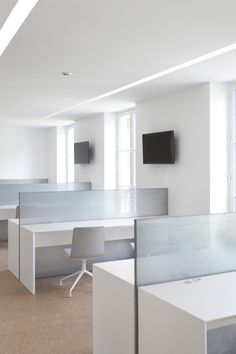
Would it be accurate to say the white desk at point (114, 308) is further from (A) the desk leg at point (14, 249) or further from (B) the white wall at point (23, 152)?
(B) the white wall at point (23, 152)

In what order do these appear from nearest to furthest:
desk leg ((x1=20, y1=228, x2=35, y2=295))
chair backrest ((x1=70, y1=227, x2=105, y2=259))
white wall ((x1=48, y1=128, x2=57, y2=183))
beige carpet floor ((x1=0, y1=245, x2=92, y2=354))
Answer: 1. beige carpet floor ((x1=0, y1=245, x2=92, y2=354))
2. chair backrest ((x1=70, y1=227, x2=105, y2=259))
3. desk leg ((x1=20, y1=228, x2=35, y2=295))
4. white wall ((x1=48, y1=128, x2=57, y2=183))

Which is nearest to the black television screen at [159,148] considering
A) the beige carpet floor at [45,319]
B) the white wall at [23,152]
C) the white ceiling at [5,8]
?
the beige carpet floor at [45,319]

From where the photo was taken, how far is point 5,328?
3.45 meters

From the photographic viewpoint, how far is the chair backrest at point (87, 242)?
4.32 metres

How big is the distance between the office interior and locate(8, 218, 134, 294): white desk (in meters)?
0.02

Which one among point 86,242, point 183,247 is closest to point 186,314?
point 183,247

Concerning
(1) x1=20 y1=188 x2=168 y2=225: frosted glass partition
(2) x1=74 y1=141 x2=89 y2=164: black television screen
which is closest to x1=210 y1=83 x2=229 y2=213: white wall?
(1) x1=20 y1=188 x2=168 y2=225: frosted glass partition

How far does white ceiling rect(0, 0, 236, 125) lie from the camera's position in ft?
9.68

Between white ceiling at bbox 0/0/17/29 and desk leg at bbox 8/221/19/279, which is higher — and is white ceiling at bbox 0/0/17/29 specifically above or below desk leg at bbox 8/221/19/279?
above

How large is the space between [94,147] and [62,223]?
3964 mm

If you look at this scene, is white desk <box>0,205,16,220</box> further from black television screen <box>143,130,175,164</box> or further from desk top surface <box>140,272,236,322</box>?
desk top surface <box>140,272,236,322</box>

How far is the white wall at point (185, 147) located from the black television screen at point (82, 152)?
8.14 ft

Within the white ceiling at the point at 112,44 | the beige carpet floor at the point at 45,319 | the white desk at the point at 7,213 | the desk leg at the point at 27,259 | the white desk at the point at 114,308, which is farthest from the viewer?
the white desk at the point at 7,213

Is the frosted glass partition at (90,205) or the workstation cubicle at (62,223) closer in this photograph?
the workstation cubicle at (62,223)
